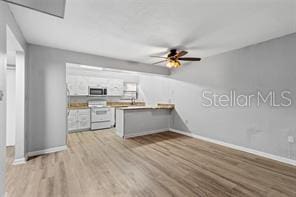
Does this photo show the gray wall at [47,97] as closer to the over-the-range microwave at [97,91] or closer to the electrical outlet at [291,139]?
the over-the-range microwave at [97,91]

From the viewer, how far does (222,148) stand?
3.77 m

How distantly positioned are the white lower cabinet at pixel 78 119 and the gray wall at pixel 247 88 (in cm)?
376

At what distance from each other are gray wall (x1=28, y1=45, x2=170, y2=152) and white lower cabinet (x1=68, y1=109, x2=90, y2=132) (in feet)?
6.08

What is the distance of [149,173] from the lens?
251cm

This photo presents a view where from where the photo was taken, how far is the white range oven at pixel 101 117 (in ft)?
18.5

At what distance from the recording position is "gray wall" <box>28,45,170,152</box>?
3215mm

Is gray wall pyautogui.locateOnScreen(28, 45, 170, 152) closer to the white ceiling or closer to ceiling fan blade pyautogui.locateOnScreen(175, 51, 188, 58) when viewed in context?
the white ceiling

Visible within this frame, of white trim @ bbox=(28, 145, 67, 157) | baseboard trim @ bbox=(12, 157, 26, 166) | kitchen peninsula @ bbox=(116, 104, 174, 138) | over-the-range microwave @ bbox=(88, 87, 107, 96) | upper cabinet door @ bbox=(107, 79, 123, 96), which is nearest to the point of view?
baseboard trim @ bbox=(12, 157, 26, 166)

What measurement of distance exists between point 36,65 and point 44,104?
0.91 meters

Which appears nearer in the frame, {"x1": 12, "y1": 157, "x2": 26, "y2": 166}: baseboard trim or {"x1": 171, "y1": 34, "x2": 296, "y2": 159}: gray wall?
{"x1": 12, "y1": 157, "x2": 26, "y2": 166}: baseboard trim

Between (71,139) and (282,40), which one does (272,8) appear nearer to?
(282,40)

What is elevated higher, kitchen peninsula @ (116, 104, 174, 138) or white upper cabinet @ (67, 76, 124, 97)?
white upper cabinet @ (67, 76, 124, 97)

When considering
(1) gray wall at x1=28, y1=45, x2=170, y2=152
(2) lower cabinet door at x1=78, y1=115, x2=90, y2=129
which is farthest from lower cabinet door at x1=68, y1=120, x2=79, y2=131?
(1) gray wall at x1=28, y1=45, x2=170, y2=152

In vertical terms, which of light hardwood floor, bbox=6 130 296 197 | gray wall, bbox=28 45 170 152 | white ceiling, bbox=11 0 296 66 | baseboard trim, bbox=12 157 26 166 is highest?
white ceiling, bbox=11 0 296 66
